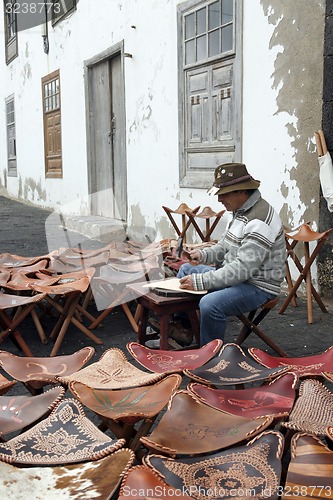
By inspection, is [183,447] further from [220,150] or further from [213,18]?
[213,18]

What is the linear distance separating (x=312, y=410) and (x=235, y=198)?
1.76 m

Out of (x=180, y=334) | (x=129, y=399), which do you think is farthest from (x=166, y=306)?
(x=129, y=399)

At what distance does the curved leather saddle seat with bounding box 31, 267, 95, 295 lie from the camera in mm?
3834

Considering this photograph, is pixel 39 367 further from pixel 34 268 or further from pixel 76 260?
pixel 76 260

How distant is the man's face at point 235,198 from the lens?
3.52 meters

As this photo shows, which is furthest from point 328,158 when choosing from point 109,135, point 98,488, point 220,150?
point 109,135

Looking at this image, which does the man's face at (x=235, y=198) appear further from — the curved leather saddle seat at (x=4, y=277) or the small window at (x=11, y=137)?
the small window at (x=11, y=137)

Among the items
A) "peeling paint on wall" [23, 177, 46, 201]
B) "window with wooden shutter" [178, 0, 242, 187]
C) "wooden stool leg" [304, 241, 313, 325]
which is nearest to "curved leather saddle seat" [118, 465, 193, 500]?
"wooden stool leg" [304, 241, 313, 325]

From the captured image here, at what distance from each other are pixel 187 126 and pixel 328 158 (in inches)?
105

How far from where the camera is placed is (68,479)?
5.56 ft

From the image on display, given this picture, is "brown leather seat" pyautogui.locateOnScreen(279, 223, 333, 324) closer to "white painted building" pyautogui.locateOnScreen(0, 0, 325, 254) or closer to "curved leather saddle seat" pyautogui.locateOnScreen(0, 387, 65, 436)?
"white painted building" pyautogui.locateOnScreen(0, 0, 325, 254)

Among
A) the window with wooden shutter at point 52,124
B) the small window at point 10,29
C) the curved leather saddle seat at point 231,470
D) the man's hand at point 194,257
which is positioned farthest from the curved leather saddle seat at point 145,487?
the small window at point 10,29

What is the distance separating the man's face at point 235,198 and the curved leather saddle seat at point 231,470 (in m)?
1.97

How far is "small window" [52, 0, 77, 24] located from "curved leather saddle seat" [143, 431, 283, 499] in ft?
31.7
